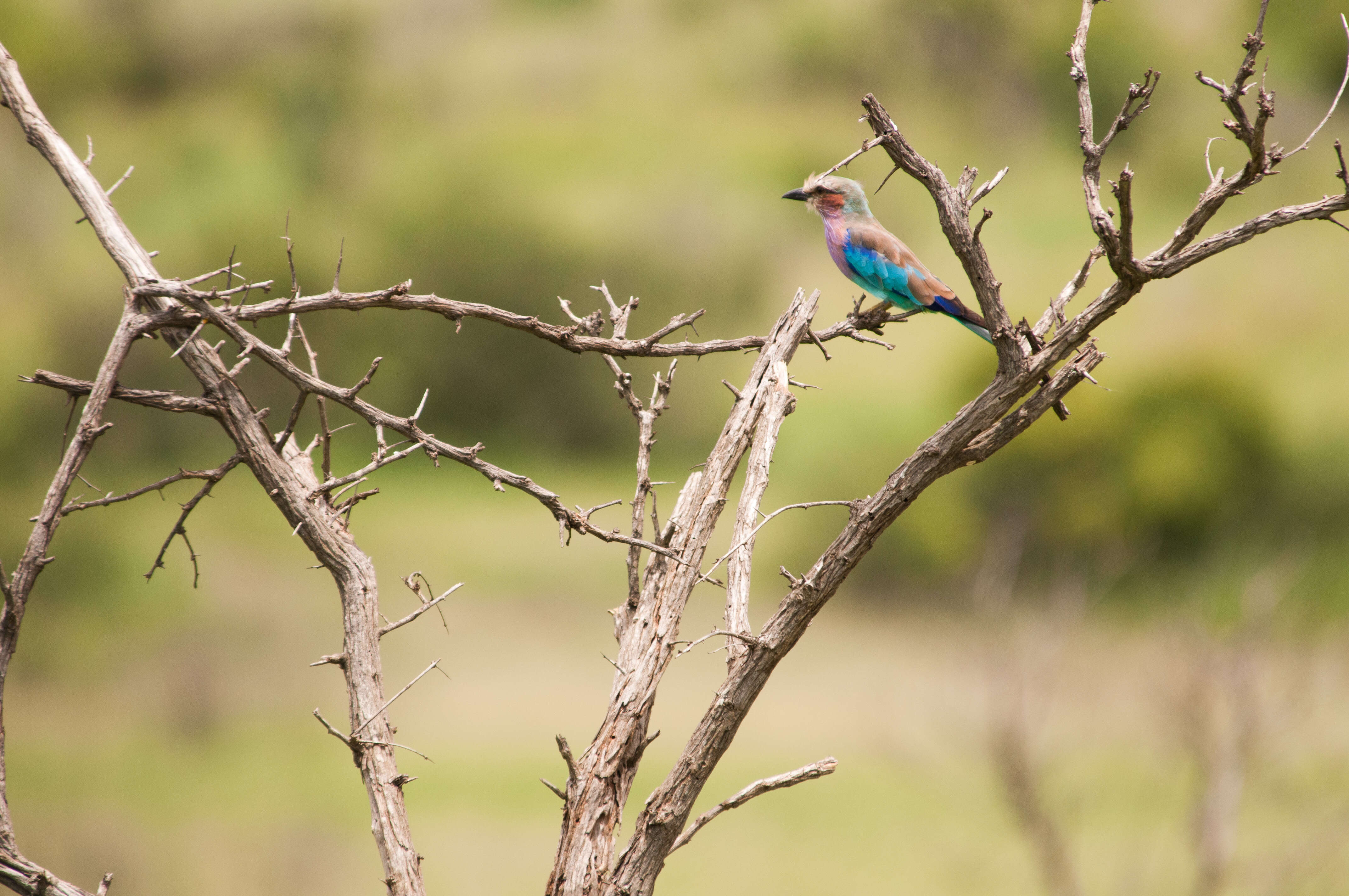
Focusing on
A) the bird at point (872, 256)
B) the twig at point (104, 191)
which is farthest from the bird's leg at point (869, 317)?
the twig at point (104, 191)

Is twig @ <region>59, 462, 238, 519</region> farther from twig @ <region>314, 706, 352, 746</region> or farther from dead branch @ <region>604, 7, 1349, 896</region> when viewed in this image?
dead branch @ <region>604, 7, 1349, 896</region>

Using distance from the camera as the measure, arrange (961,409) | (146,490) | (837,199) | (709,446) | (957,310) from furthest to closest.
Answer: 1. (709,446)
2. (837,199)
3. (957,310)
4. (146,490)
5. (961,409)

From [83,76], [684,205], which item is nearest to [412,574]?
[684,205]

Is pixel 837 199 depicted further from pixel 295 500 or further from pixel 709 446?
pixel 709 446

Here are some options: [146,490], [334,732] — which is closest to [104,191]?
[146,490]

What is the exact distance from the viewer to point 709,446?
40.1 ft

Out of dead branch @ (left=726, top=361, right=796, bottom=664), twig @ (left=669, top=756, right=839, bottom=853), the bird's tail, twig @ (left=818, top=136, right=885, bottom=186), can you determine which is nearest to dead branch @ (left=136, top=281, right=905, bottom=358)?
dead branch @ (left=726, top=361, right=796, bottom=664)

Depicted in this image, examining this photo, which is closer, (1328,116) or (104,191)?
(1328,116)

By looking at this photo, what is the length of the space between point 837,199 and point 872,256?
0.51 metres

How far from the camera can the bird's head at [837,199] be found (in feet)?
13.9

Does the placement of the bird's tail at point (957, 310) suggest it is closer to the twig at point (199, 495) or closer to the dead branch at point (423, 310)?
the dead branch at point (423, 310)

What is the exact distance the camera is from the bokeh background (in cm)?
889

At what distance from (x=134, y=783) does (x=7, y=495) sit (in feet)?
13.0

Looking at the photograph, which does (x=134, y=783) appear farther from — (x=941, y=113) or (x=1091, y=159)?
(x=941, y=113)
